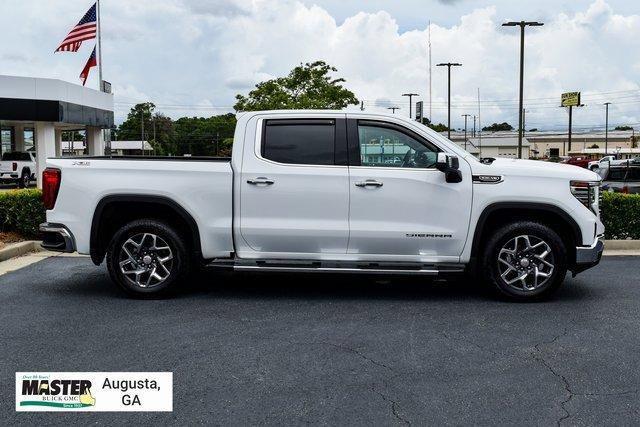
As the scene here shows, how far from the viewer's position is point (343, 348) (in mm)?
5273

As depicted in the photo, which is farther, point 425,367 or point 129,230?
point 129,230

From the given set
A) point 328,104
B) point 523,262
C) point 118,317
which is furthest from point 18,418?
point 328,104

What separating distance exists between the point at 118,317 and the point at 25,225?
4.92 meters

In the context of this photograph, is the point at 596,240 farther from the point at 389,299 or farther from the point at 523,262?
the point at 389,299

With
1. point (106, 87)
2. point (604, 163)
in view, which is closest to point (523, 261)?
point (604, 163)

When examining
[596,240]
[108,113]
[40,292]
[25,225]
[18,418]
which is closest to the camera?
[18,418]

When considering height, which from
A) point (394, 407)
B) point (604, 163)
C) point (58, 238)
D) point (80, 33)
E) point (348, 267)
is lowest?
point (394, 407)

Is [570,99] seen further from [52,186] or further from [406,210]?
[52,186]

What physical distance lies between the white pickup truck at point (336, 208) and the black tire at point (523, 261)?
0.01 meters

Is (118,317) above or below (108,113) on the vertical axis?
below

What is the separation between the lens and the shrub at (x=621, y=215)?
1038 centimetres

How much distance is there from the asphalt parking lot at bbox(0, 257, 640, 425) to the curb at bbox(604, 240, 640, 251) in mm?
2372

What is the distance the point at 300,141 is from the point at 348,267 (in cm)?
138

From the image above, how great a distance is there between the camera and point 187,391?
4348 millimetres
